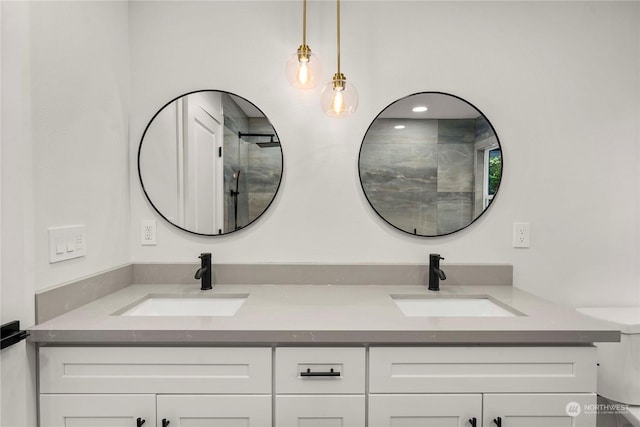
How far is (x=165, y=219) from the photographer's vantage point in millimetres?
1730

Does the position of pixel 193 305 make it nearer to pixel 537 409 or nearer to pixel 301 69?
pixel 301 69

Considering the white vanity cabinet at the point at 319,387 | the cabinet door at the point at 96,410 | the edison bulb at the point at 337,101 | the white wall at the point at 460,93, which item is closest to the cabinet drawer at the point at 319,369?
the white vanity cabinet at the point at 319,387

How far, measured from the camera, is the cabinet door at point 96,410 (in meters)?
1.13

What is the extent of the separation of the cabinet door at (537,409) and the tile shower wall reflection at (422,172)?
2.59ft

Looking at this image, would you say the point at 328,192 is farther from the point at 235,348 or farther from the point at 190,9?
the point at 190,9

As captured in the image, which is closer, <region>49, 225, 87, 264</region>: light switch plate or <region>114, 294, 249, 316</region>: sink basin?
<region>49, 225, 87, 264</region>: light switch plate


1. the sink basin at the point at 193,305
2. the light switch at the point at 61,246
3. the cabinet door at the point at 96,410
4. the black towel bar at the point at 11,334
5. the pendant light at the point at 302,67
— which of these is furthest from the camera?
the sink basin at the point at 193,305

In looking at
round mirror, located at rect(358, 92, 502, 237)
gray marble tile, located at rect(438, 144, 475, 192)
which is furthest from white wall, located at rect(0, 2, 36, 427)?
gray marble tile, located at rect(438, 144, 475, 192)

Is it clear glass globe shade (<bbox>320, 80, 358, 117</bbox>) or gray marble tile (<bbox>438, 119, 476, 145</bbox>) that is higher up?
clear glass globe shade (<bbox>320, 80, 358, 117</bbox>)

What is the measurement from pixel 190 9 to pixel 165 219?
3.49 feet

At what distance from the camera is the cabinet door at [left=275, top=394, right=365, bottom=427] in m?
1.15

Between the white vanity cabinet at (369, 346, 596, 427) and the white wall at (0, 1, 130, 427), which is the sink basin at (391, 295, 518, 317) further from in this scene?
the white wall at (0, 1, 130, 427)

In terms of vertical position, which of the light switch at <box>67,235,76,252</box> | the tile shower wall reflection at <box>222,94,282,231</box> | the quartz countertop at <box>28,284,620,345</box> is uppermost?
the tile shower wall reflection at <box>222,94,282,231</box>

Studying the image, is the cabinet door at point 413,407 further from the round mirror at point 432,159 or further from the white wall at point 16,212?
the white wall at point 16,212
